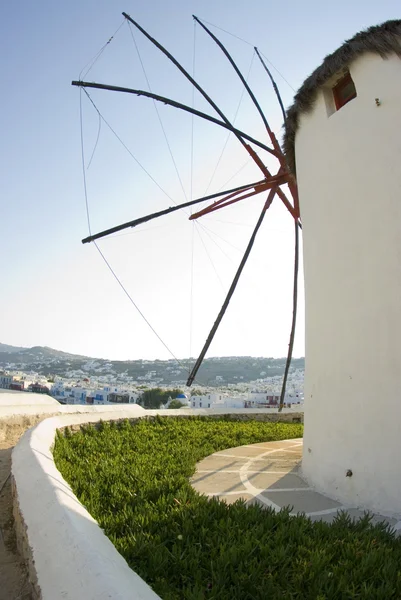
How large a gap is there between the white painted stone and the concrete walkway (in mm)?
248

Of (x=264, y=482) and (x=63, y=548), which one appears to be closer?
(x=63, y=548)

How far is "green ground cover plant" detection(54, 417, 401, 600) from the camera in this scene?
8.17 feet

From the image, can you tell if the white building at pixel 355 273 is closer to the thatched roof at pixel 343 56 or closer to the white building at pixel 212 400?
the thatched roof at pixel 343 56

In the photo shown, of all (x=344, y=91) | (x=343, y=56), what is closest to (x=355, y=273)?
(x=344, y=91)

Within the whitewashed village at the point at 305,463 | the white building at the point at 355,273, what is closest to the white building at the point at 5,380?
the whitewashed village at the point at 305,463

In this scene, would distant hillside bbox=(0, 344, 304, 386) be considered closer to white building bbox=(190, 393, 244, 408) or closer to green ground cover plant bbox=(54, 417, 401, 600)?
white building bbox=(190, 393, 244, 408)

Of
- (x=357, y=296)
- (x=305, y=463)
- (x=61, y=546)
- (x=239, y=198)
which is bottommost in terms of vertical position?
(x=305, y=463)

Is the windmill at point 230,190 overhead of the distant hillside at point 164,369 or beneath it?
overhead

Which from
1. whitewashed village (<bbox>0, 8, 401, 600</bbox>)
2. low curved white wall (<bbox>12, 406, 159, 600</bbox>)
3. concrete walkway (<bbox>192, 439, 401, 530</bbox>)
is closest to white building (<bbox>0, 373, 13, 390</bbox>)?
whitewashed village (<bbox>0, 8, 401, 600</bbox>)

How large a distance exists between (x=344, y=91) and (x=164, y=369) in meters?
129

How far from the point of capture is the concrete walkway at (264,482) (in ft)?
15.4

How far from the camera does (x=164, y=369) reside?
13150 centimetres

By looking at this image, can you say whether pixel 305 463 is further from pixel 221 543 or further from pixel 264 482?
pixel 221 543

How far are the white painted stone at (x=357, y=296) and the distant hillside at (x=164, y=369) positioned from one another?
3491 inches
